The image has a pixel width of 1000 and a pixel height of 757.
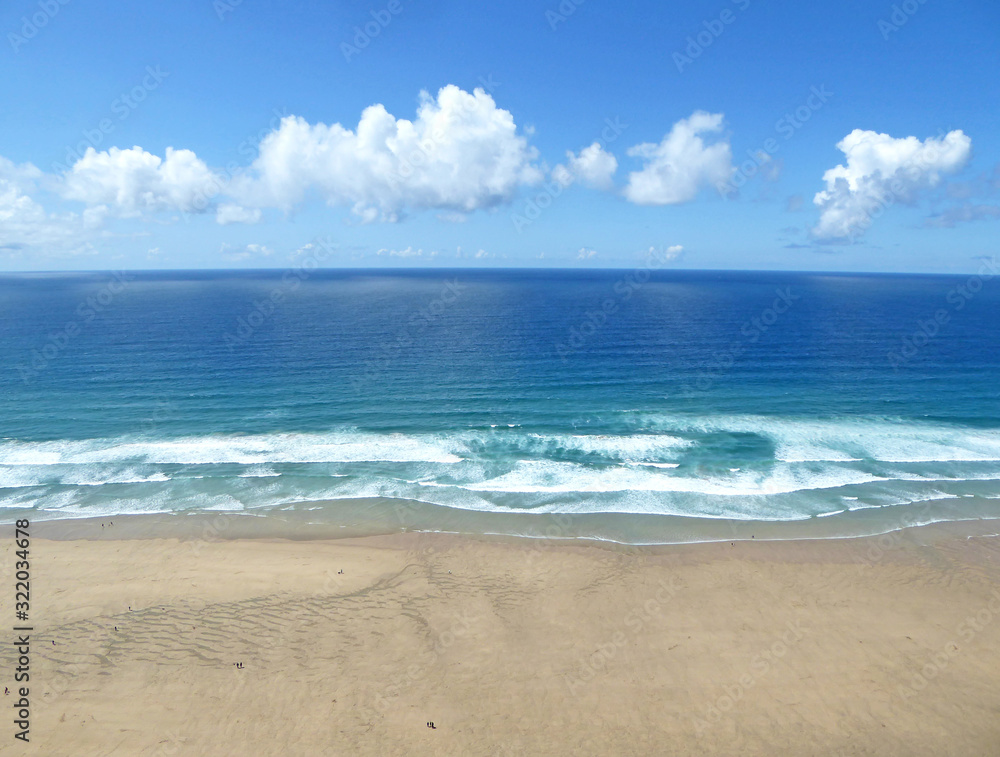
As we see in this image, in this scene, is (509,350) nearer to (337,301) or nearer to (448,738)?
(448,738)

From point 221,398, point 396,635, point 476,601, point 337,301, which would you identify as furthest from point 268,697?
point 337,301

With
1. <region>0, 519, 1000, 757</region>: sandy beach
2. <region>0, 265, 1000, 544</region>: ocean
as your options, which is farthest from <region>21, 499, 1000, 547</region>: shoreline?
<region>0, 519, 1000, 757</region>: sandy beach

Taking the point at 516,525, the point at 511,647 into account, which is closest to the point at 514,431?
the point at 516,525

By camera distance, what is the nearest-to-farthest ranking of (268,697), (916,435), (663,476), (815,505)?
(268,697) < (815,505) < (663,476) < (916,435)

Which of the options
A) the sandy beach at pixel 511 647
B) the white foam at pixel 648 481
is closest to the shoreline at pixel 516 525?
the sandy beach at pixel 511 647

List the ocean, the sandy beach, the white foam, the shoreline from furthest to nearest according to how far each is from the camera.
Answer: the white foam < the ocean < the shoreline < the sandy beach

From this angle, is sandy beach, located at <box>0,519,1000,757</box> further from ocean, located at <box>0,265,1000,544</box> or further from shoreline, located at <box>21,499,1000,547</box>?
ocean, located at <box>0,265,1000,544</box>
